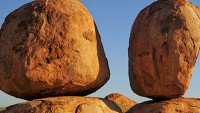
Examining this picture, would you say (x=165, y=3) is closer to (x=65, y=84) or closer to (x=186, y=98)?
(x=186, y=98)

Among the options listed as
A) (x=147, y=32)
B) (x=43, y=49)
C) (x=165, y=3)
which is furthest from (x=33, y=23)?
(x=165, y=3)

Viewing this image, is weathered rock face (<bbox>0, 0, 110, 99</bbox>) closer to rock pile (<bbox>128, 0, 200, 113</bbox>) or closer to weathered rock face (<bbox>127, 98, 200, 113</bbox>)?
rock pile (<bbox>128, 0, 200, 113</bbox>)

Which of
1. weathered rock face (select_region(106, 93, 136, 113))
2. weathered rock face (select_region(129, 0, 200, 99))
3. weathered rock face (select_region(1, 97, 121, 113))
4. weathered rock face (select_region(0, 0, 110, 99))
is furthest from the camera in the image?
weathered rock face (select_region(106, 93, 136, 113))

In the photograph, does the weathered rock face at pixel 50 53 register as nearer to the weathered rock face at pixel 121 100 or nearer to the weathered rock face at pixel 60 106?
the weathered rock face at pixel 60 106

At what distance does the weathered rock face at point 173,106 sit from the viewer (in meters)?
6.46

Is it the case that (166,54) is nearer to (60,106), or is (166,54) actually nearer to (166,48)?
(166,48)

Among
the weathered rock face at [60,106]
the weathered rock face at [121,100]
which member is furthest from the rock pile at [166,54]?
the weathered rock face at [121,100]

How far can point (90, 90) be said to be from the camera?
262 inches

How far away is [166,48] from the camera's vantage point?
6363mm

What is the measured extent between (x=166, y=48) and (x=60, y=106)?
2.06 meters

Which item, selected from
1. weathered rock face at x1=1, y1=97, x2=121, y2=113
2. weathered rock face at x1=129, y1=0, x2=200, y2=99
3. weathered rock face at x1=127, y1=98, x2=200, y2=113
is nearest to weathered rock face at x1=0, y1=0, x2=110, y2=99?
weathered rock face at x1=1, y1=97, x2=121, y2=113

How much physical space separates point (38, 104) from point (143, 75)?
6.54ft

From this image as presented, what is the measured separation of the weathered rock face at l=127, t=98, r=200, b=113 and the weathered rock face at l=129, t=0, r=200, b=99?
138mm

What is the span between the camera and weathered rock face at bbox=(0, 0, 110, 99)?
6.11m
